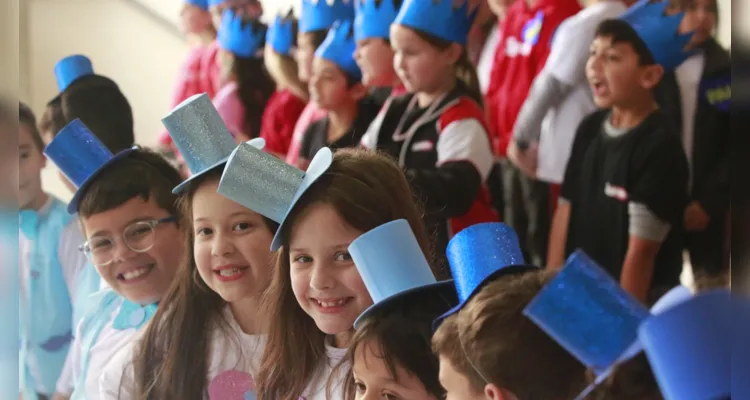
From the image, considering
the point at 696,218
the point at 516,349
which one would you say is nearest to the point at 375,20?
the point at 696,218

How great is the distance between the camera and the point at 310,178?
939 mm

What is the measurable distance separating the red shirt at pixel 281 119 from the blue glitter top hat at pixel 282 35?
9 cm

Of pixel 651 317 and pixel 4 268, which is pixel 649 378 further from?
pixel 4 268

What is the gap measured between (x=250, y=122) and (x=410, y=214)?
68 centimetres

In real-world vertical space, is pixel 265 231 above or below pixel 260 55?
below

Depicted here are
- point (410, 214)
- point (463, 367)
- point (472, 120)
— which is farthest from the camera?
point (472, 120)

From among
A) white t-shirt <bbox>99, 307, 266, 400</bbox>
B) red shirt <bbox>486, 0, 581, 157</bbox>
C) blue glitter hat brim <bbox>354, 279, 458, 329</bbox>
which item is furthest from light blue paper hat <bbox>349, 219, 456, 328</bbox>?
red shirt <bbox>486, 0, 581, 157</bbox>

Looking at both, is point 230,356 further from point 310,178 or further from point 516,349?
point 516,349

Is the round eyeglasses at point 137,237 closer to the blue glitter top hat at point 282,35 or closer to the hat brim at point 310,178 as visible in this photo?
the hat brim at point 310,178

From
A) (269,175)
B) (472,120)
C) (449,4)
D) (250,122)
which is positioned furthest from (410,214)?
(250,122)

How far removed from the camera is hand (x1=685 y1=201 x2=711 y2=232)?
1377mm

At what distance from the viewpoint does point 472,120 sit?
3.81 feet

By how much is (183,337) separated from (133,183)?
22 centimetres

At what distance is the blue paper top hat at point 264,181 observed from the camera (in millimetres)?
962
